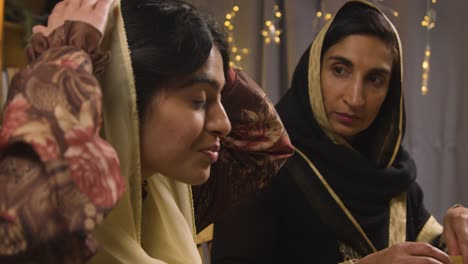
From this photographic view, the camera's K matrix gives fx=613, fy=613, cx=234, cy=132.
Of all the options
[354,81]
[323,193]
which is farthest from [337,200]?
[354,81]

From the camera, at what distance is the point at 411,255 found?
3.96 ft

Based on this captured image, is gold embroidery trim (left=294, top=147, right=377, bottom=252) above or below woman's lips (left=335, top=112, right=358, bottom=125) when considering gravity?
below

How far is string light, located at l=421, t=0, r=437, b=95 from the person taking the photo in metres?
2.58

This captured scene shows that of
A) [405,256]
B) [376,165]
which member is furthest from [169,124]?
[376,165]

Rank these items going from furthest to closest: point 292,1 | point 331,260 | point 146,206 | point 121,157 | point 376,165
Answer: point 292,1 < point 376,165 < point 331,260 < point 146,206 < point 121,157

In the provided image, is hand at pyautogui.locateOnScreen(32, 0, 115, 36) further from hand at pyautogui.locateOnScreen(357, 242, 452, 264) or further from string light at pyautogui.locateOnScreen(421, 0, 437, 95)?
string light at pyautogui.locateOnScreen(421, 0, 437, 95)

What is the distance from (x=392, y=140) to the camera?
1.75 meters

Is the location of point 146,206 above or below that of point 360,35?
below

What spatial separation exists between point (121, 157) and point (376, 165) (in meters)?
1.11

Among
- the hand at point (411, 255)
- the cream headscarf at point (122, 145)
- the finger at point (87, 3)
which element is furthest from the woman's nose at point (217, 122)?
the hand at point (411, 255)

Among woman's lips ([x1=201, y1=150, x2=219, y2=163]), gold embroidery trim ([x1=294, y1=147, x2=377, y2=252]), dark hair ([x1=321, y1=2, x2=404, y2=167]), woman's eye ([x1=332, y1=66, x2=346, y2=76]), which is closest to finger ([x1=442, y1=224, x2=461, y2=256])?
gold embroidery trim ([x1=294, y1=147, x2=377, y2=252])

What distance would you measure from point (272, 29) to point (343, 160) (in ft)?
3.52

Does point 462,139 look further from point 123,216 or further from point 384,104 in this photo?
point 123,216

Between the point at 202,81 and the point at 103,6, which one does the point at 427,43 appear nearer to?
the point at 202,81
